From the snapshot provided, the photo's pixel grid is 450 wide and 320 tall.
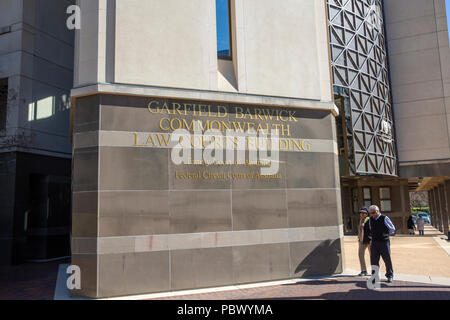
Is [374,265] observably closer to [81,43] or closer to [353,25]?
[81,43]

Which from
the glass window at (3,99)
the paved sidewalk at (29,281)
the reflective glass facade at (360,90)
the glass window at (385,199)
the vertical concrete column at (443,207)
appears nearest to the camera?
the paved sidewalk at (29,281)

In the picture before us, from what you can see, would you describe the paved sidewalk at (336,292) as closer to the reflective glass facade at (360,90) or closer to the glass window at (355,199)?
the reflective glass facade at (360,90)

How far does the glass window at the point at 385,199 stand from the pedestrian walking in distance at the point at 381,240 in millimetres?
22529

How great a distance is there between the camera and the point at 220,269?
33.2ft

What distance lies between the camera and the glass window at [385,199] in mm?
30828

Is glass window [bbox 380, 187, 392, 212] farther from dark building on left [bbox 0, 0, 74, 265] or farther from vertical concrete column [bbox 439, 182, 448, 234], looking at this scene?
dark building on left [bbox 0, 0, 74, 265]

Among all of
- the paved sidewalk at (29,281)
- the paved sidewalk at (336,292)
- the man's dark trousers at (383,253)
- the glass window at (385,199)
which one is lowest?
the paved sidewalk at (29,281)

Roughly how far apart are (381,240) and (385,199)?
22840mm

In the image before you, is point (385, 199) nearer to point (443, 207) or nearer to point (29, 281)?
point (443, 207)

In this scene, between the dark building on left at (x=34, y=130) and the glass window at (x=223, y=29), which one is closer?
the glass window at (x=223, y=29)

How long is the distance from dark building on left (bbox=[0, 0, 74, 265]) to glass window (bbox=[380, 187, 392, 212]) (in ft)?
75.9

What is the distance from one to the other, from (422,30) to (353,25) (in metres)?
8.32

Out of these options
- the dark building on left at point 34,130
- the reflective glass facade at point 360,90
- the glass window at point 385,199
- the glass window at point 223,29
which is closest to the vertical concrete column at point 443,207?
the glass window at point 385,199

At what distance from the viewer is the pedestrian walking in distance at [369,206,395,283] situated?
→ 385 inches
